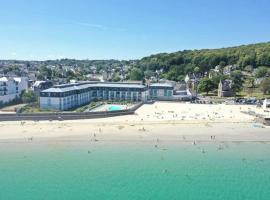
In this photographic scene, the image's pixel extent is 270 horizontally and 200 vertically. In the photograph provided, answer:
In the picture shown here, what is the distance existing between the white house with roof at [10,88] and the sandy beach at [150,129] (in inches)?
451

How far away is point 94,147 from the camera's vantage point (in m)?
23.9

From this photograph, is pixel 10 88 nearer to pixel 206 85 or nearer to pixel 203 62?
pixel 206 85

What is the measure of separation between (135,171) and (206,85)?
33.1m

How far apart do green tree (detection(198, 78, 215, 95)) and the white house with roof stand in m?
25.1

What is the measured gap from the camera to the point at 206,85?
50406 millimetres

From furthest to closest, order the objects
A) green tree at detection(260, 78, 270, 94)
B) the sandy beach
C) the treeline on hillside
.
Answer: the treeline on hillside, green tree at detection(260, 78, 270, 94), the sandy beach

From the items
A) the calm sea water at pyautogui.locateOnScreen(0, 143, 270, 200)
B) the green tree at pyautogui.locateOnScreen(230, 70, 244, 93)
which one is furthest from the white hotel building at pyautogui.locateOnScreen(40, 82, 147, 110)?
the green tree at pyautogui.locateOnScreen(230, 70, 244, 93)

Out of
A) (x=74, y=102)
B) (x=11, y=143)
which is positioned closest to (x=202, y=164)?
(x=11, y=143)

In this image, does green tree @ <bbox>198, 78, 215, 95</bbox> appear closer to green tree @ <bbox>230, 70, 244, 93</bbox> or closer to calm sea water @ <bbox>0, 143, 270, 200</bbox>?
green tree @ <bbox>230, 70, 244, 93</bbox>

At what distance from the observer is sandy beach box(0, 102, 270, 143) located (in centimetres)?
2605

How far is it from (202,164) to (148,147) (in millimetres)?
4477

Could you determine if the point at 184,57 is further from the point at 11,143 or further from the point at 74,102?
the point at 11,143

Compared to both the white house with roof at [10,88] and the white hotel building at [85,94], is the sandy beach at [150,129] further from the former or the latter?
the white house with roof at [10,88]

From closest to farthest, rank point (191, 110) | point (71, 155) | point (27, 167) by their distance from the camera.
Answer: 1. point (27, 167)
2. point (71, 155)
3. point (191, 110)
